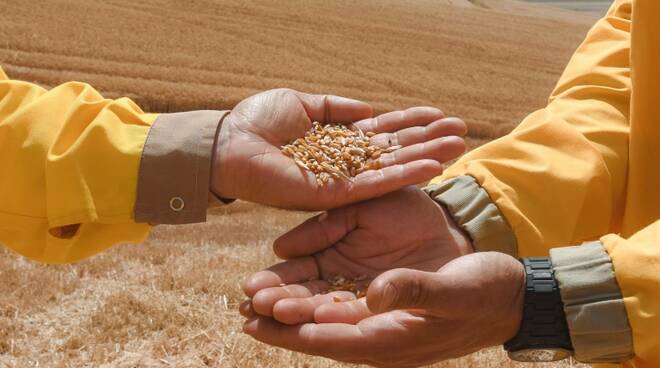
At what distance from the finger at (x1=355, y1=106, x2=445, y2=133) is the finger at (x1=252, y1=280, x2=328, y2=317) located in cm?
66

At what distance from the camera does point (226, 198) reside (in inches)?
87.9

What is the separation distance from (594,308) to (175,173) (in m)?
1.09

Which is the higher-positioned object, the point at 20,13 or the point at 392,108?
the point at 20,13

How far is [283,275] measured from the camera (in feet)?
6.79

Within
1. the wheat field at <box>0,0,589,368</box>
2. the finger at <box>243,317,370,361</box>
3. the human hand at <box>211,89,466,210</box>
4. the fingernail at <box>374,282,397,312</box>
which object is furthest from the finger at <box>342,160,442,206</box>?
the wheat field at <box>0,0,589,368</box>

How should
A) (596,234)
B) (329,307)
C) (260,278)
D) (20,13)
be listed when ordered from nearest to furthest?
(329,307) → (260,278) → (596,234) → (20,13)

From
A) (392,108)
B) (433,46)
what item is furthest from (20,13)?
(433,46)

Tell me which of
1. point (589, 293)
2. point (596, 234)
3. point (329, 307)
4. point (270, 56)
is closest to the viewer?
point (589, 293)

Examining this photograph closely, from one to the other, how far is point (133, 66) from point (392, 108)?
4.06m

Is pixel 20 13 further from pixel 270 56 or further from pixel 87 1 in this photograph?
pixel 270 56

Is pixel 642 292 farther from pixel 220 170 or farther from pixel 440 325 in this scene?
pixel 220 170

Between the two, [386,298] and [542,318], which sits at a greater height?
[386,298]

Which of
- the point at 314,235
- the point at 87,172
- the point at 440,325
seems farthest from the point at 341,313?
the point at 87,172

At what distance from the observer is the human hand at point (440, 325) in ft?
5.42
